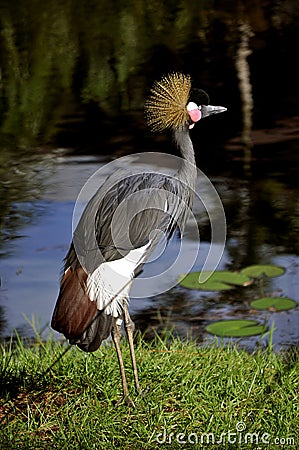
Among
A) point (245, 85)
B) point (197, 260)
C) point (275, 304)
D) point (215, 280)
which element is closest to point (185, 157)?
point (275, 304)

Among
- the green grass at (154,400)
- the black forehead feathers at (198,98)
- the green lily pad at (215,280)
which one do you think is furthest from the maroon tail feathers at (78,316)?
the green lily pad at (215,280)

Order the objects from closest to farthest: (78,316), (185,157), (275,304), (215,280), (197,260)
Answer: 1. (78,316)
2. (185,157)
3. (275,304)
4. (215,280)
5. (197,260)

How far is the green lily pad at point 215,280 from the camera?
18.3 ft

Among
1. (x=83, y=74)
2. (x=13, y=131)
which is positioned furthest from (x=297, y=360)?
(x=83, y=74)

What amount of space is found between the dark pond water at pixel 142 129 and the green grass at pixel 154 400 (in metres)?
0.89

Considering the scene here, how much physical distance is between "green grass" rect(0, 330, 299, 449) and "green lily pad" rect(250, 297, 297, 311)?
81cm

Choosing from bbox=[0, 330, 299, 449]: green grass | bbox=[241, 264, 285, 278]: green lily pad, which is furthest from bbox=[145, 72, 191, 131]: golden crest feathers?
bbox=[241, 264, 285, 278]: green lily pad

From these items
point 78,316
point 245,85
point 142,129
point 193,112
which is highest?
point 193,112

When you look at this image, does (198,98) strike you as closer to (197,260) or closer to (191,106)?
(191,106)

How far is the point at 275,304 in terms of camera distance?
17.4 feet

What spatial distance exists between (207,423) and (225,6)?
10.5 metres

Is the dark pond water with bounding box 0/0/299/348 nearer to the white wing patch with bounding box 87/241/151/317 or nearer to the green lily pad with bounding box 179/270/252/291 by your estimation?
the green lily pad with bounding box 179/270/252/291

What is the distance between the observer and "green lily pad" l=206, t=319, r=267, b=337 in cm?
501

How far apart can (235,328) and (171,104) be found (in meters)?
1.47
